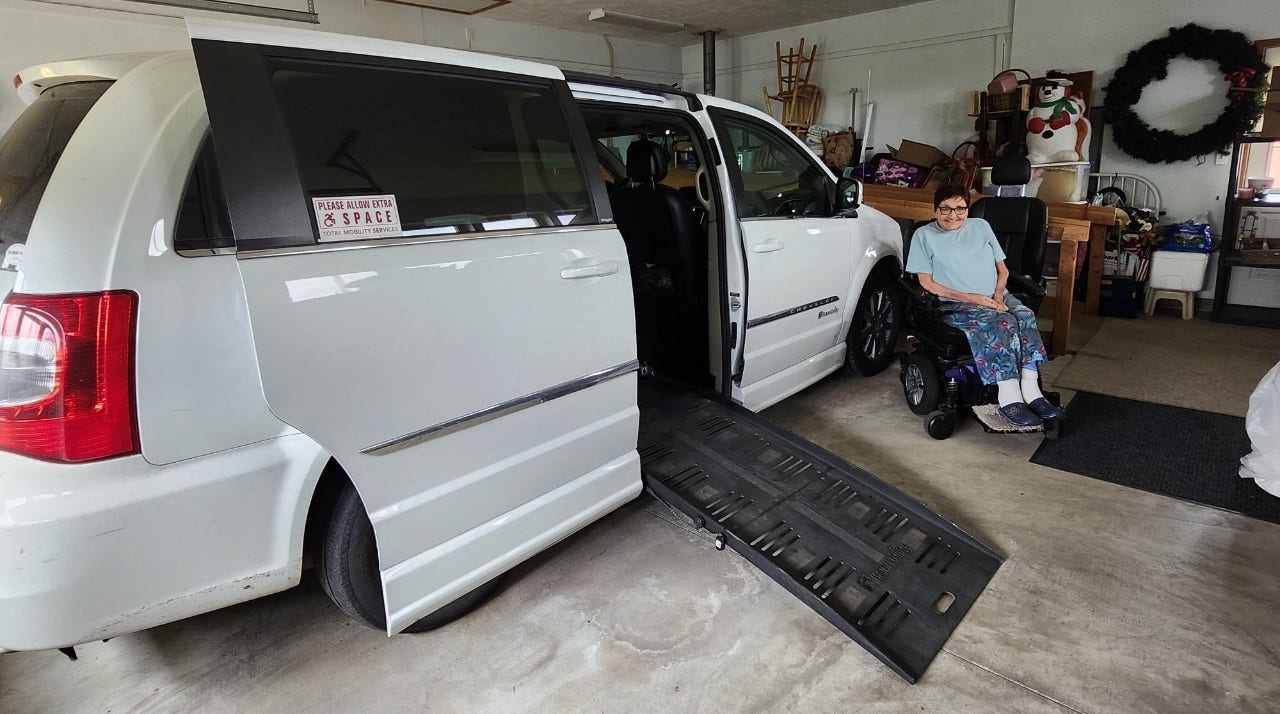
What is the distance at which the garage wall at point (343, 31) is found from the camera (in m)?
5.24

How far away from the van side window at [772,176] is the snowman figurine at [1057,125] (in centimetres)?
352

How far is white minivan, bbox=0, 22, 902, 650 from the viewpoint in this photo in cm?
126

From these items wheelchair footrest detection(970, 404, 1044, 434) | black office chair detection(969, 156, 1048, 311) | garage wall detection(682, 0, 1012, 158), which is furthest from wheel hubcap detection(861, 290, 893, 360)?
garage wall detection(682, 0, 1012, 158)

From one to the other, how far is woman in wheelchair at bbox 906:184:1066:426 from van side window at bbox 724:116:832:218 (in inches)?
22.7

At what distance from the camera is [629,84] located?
253 centimetres

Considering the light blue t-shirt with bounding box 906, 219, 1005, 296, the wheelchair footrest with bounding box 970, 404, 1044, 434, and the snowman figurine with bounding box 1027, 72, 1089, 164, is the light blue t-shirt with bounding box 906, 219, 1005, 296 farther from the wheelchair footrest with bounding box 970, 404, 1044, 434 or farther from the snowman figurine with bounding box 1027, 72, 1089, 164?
the snowman figurine with bounding box 1027, 72, 1089, 164

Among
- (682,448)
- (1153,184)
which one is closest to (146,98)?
(682,448)

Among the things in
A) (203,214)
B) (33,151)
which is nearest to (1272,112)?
(203,214)

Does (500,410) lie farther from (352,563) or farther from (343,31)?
(343,31)

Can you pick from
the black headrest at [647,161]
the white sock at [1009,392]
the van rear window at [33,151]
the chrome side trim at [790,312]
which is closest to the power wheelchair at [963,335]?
the white sock at [1009,392]

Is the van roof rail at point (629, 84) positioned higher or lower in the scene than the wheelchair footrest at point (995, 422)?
higher

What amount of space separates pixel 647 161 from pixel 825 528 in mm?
1646

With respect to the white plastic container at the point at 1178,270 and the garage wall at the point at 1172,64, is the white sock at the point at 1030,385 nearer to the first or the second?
the white plastic container at the point at 1178,270

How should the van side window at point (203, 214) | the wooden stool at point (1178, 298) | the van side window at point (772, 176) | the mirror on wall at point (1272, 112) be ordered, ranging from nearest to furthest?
the van side window at point (203, 214) < the van side window at point (772, 176) < the mirror on wall at point (1272, 112) < the wooden stool at point (1178, 298)
